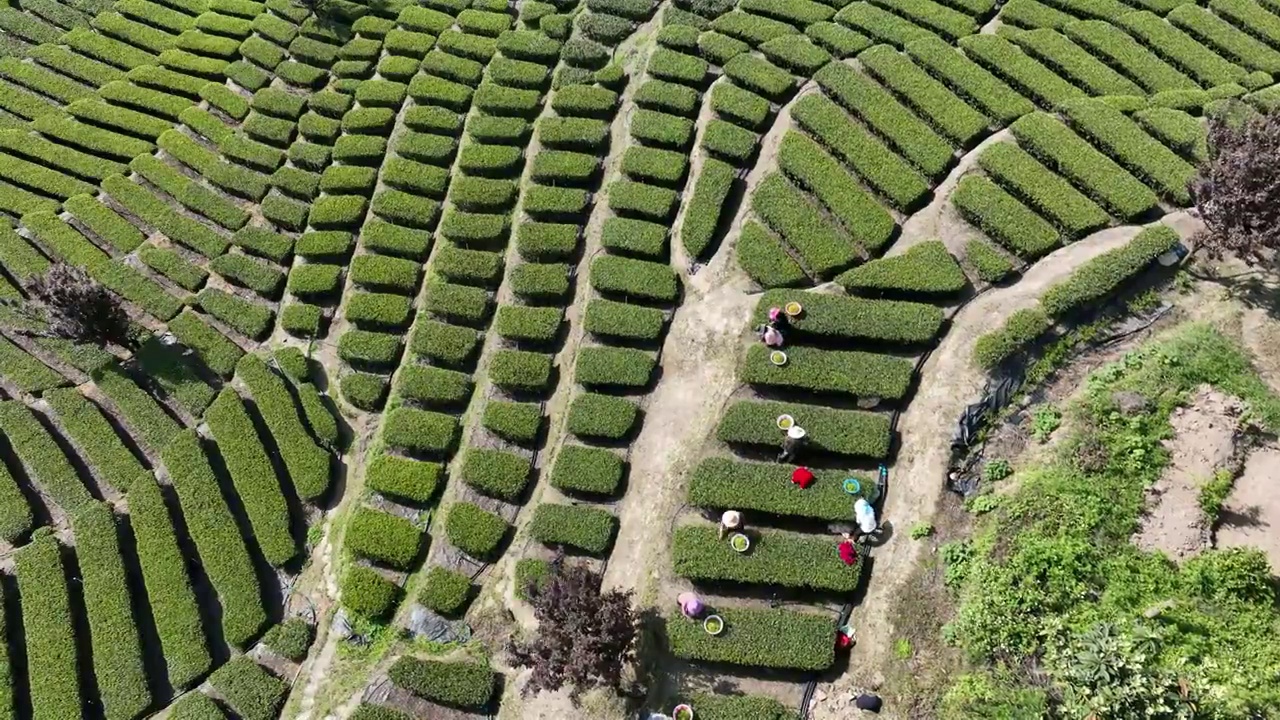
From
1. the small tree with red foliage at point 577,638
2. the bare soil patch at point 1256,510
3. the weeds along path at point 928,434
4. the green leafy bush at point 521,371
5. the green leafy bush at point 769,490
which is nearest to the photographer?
the small tree with red foliage at point 577,638

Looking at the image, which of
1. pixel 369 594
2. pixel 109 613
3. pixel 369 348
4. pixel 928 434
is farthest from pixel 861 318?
pixel 109 613

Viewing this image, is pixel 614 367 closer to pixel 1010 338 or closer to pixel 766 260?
pixel 766 260

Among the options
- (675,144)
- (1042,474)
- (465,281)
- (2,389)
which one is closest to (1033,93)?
(675,144)

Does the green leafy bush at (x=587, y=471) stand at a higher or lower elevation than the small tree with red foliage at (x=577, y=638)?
higher

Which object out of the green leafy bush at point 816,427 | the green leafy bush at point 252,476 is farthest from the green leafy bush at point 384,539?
the green leafy bush at point 816,427

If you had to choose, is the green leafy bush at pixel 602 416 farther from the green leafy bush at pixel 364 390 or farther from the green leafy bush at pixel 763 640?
the green leafy bush at pixel 364 390

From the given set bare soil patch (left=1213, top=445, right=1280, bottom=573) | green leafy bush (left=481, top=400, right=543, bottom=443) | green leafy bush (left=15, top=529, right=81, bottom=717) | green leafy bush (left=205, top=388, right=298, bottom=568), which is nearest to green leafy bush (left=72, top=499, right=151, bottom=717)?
green leafy bush (left=15, top=529, right=81, bottom=717)
